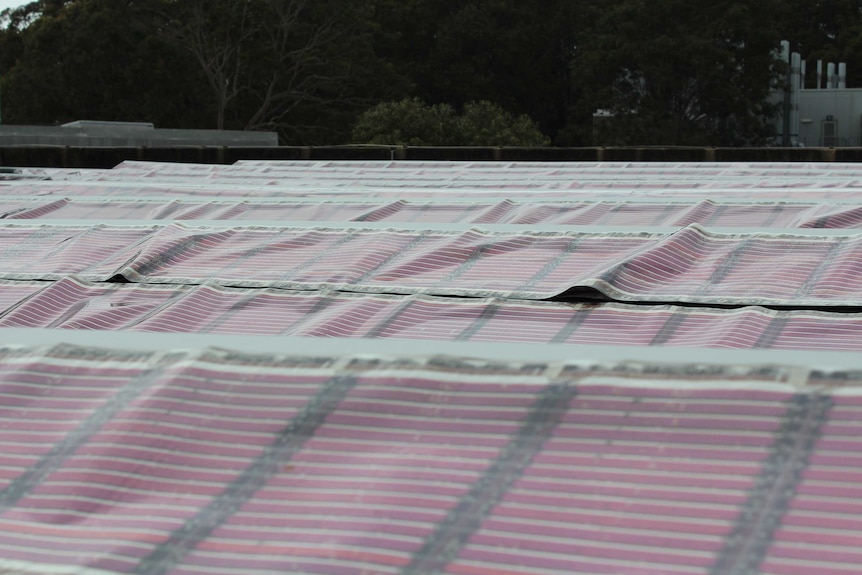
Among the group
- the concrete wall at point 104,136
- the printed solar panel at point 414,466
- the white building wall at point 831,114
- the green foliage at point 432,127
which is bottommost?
the white building wall at point 831,114

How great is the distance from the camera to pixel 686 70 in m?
48.1

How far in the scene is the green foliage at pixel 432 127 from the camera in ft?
110

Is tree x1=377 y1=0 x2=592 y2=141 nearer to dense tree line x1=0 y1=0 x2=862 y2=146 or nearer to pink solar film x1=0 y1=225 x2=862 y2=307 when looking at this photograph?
dense tree line x1=0 y1=0 x2=862 y2=146

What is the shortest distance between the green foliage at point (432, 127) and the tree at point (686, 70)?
13.8 meters

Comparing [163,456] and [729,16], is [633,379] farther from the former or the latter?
[729,16]

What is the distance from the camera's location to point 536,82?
184ft

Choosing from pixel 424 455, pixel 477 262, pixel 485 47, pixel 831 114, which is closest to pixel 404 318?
pixel 477 262

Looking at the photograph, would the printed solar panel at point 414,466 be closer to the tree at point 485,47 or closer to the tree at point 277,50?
the tree at point 277,50

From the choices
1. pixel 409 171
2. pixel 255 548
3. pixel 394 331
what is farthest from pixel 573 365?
pixel 409 171

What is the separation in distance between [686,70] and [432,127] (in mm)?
18216

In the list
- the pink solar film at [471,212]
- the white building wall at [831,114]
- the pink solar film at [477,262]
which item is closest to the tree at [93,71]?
the white building wall at [831,114]

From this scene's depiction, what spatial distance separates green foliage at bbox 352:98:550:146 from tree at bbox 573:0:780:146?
13.8 m

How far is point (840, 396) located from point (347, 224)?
4.73 metres

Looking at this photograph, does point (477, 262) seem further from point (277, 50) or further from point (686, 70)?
point (686, 70)
